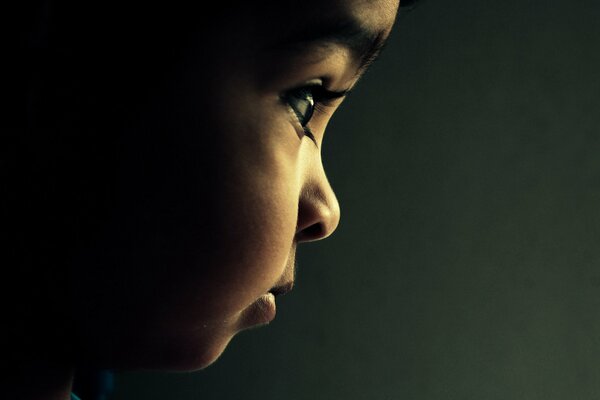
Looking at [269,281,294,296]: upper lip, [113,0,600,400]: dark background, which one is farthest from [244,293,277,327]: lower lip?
[113,0,600,400]: dark background

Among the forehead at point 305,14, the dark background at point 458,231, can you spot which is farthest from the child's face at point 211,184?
the dark background at point 458,231

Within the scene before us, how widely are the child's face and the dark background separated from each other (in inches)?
17.1

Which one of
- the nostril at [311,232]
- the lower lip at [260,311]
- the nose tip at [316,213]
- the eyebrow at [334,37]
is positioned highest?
the eyebrow at [334,37]

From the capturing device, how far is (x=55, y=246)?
0.25 metres

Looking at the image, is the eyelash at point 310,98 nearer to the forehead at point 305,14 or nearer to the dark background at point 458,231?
the forehead at point 305,14

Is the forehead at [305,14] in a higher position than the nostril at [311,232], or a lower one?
higher

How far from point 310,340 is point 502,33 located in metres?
0.42

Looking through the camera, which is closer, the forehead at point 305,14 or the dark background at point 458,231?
the forehead at point 305,14

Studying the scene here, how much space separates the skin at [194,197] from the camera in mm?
253

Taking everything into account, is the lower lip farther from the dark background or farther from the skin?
the dark background

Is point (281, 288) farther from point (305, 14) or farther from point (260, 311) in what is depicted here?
point (305, 14)

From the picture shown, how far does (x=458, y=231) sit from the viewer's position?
0.70 meters

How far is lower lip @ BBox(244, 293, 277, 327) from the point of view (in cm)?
34

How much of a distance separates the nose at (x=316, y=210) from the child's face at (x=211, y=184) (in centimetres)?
3
